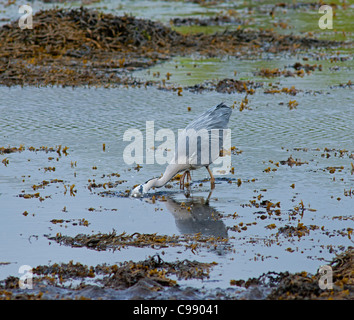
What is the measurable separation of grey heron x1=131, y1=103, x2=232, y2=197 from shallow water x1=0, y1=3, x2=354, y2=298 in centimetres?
22

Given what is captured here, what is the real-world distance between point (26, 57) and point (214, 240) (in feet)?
42.9

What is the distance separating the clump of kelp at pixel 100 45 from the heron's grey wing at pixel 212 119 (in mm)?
6999

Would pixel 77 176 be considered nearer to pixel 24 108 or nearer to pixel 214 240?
pixel 214 240

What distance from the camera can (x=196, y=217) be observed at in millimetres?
9008

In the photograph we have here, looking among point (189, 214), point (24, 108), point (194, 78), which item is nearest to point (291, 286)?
point (189, 214)

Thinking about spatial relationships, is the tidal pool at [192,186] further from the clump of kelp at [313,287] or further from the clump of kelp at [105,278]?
the clump of kelp at [313,287]

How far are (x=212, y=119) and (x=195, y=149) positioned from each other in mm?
760

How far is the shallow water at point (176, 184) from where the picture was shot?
7672 millimetres

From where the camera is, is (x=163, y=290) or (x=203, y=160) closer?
(x=163, y=290)

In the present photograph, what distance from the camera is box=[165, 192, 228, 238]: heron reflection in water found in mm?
8438

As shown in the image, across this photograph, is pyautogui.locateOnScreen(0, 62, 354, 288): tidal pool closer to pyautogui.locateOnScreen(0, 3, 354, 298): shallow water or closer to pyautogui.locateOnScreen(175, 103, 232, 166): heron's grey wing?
pyautogui.locateOnScreen(0, 3, 354, 298): shallow water

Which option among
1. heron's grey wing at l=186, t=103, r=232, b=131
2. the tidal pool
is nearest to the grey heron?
heron's grey wing at l=186, t=103, r=232, b=131
